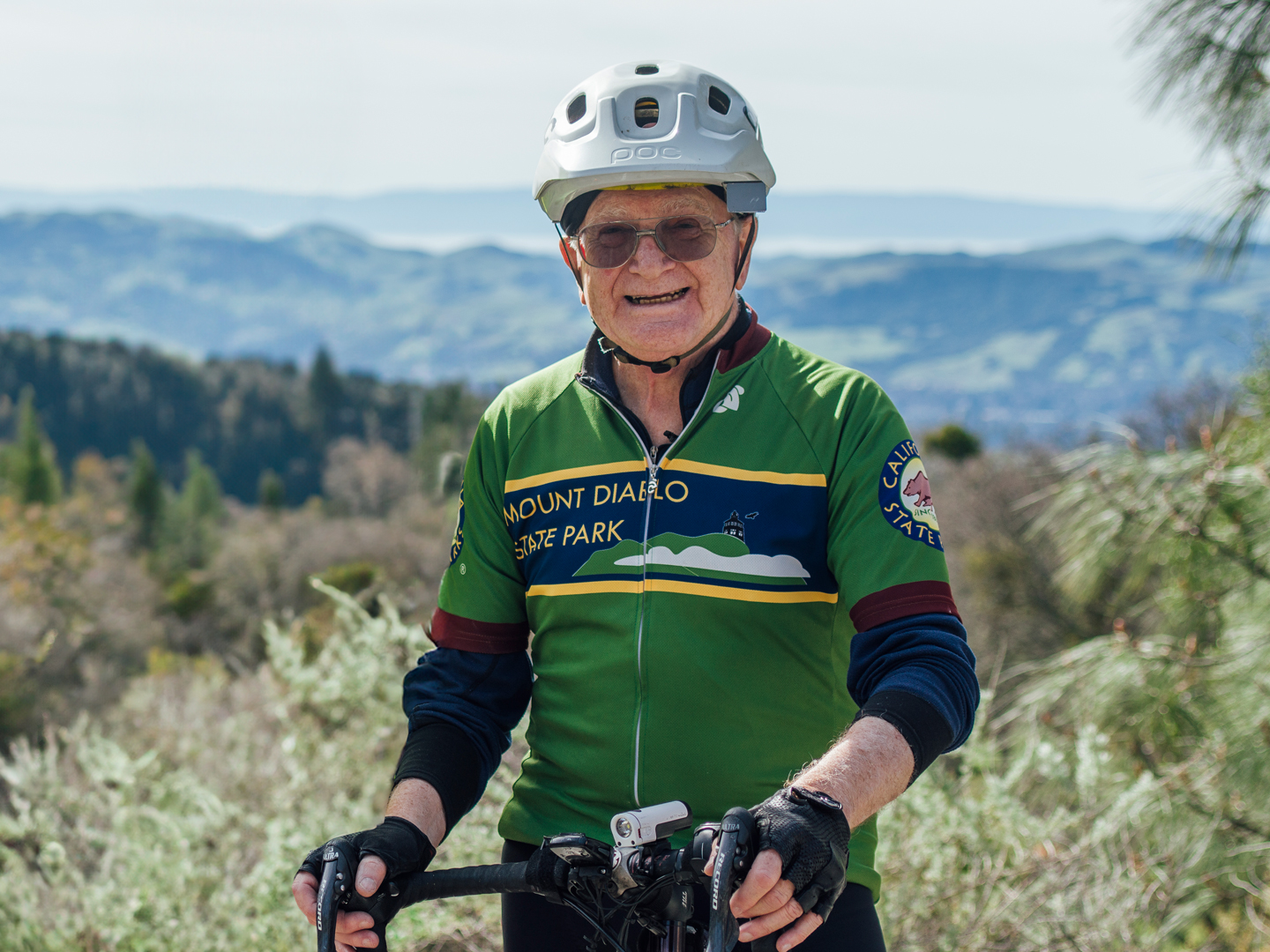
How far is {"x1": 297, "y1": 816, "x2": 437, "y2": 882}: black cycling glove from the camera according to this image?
1.73 metres

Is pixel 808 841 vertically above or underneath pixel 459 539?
underneath

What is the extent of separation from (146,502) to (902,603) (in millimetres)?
63813

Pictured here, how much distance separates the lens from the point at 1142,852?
3.94 metres

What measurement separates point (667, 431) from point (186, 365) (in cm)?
11832

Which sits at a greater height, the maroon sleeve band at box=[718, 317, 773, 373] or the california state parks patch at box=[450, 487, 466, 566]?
the maroon sleeve band at box=[718, 317, 773, 373]

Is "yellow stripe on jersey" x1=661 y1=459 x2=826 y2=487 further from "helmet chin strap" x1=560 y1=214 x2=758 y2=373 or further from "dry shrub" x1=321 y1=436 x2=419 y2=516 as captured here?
"dry shrub" x1=321 y1=436 x2=419 y2=516

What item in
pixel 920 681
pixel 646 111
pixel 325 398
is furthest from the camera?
pixel 325 398

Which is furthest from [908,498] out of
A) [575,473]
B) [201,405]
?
[201,405]

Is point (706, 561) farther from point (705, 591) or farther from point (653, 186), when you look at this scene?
point (653, 186)

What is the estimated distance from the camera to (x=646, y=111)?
84.0 inches

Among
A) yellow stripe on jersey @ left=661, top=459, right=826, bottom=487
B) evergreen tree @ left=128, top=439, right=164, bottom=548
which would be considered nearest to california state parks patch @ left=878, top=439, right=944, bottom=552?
yellow stripe on jersey @ left=661, top=459, right=826, bottom=487

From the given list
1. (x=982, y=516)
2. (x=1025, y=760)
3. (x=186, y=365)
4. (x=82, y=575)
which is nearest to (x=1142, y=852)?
(x=1025, y=760)

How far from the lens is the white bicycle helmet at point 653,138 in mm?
2010

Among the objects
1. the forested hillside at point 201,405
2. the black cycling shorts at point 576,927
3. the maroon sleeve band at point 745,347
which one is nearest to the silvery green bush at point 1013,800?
the black cycling shorts at point 576,927
